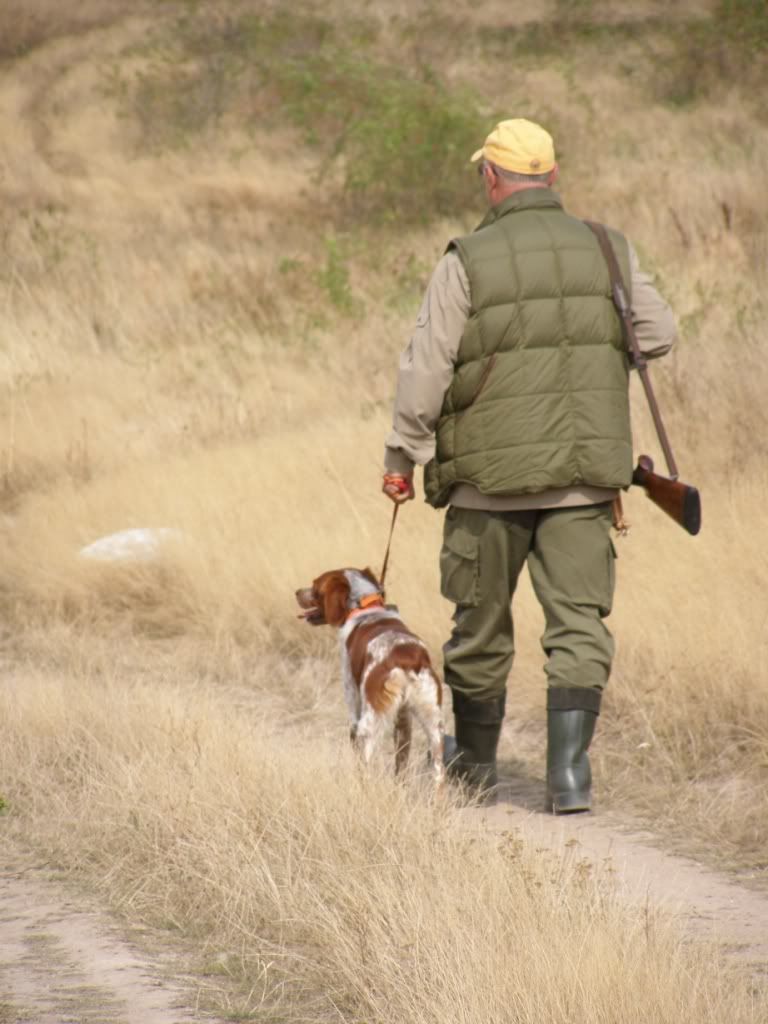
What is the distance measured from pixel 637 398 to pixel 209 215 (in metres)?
10.8

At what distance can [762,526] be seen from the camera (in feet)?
23.0

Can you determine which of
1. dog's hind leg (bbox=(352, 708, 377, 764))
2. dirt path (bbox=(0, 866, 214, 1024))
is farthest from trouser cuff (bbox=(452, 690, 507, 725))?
dirt path (bbox=(0, 866, 214, 1024))

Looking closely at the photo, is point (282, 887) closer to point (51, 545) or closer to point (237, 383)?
point (51, 545)

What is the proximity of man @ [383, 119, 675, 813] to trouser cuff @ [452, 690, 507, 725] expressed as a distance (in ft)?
0.17

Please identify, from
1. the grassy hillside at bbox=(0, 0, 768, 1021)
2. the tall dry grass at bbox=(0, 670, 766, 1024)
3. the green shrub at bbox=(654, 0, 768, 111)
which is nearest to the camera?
the tall dry grass at bbox=(0, 670, 766, 1024)

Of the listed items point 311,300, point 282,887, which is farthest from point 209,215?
point 282,887

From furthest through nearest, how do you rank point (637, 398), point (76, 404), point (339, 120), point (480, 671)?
point (339, 120), point (76, 404), point (637, 398), point (480, 671)

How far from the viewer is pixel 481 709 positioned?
5262 mm

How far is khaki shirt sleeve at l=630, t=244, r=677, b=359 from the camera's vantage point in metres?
5.02

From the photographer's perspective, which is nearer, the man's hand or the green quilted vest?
the green quilted vest

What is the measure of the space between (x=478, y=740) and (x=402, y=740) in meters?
0.29

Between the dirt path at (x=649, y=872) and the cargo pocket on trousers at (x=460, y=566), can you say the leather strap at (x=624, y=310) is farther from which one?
the dirt path at (x=649, y=872)

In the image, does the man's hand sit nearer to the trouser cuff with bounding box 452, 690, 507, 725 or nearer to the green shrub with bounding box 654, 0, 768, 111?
the trouser cuff with bounding box 452, 690, 507, 725

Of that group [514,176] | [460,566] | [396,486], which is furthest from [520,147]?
[460,566]
